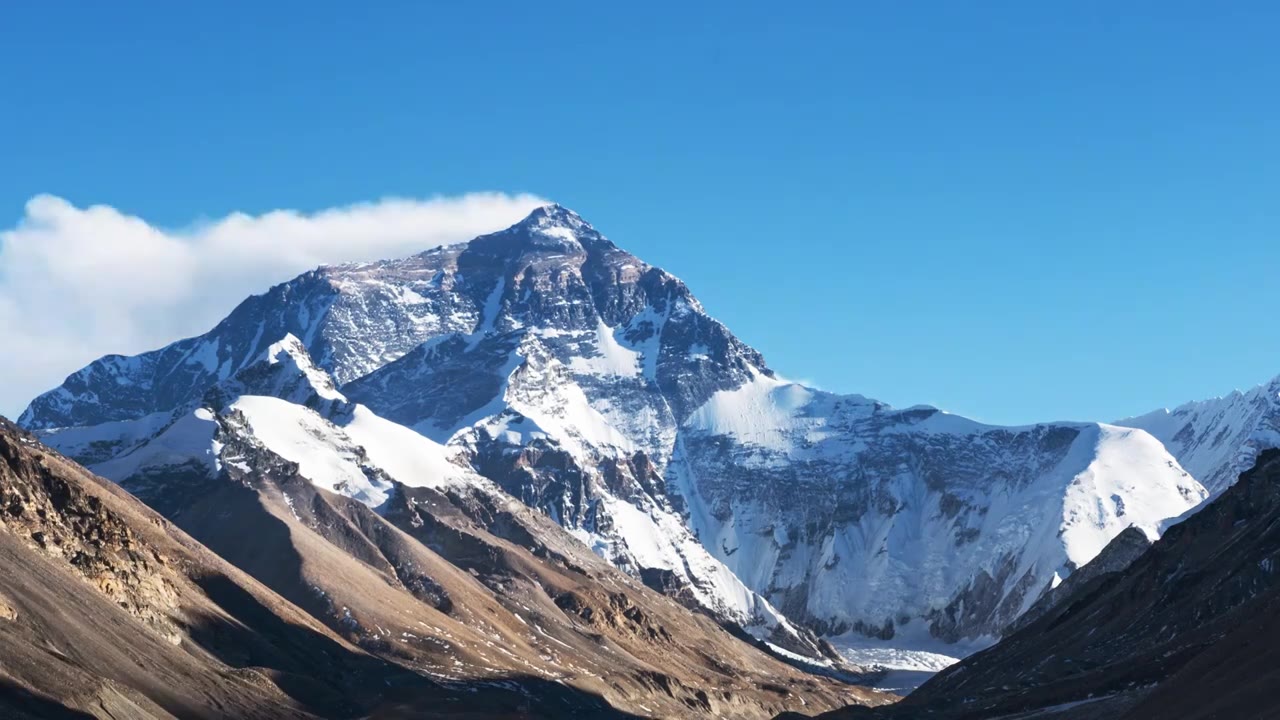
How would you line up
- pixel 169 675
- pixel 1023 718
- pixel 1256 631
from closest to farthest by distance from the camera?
pixel 1256 631 < pixel 1023 718 < pixel 169 675

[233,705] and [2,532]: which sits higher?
[2,532]

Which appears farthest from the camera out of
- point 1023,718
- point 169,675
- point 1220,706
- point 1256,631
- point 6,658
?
point 169,675

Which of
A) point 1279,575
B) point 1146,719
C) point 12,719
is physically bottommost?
point 12,719

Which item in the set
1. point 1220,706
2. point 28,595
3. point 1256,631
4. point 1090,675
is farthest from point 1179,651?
point 28,595

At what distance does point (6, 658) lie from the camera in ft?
506

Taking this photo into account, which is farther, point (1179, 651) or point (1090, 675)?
point (1090, 675)

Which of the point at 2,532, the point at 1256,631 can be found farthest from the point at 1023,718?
the point at 2,532

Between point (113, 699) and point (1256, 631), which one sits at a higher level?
point (1256, 631)

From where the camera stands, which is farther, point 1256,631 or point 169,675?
point 169,675

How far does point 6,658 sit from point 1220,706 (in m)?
98.2

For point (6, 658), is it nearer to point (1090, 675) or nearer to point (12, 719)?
point (12, 719)

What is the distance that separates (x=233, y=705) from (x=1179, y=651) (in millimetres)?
100306

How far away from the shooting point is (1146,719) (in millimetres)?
133000

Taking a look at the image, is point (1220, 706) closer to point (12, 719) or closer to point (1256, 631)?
point (1256, 631)
